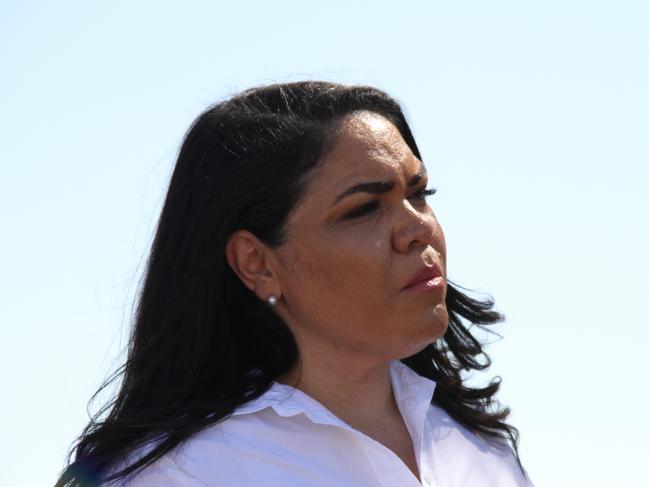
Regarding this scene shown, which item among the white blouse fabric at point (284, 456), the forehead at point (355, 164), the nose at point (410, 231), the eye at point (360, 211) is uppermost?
the forehead at point (355, 164)

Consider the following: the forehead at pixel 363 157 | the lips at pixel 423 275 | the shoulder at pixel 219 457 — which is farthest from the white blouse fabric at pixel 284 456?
the forehead at pixel 363 157

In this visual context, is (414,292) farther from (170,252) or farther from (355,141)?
(170,252)

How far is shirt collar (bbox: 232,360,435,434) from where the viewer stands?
545 cm

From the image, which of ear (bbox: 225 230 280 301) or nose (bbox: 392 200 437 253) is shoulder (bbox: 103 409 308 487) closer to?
ear (bbox: 225 230 280 301)

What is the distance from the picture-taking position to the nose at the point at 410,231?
5422 mm

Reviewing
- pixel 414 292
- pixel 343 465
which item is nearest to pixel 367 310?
pixel 414 292

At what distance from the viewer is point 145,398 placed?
563 centimetres

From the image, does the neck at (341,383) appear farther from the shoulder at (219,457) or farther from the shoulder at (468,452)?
the shoulder at (468,452)

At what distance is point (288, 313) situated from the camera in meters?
5.66

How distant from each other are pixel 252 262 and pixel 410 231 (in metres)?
0.71

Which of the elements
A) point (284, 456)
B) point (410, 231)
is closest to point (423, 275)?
point (410, 231)

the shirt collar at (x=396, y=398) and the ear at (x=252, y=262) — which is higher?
the ear at (x=252, y=262)

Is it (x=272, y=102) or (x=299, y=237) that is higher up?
(x=272, y=102)

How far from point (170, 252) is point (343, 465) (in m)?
1.19
